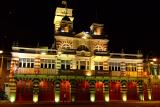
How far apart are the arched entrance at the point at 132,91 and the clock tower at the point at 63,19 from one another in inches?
569

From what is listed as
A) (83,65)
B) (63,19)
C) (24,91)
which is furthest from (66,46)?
(24,91)

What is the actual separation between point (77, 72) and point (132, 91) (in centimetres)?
1064

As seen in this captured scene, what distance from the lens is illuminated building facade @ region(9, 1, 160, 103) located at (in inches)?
1527


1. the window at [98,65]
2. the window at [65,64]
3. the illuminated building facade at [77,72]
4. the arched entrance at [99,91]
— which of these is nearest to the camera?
the illuminated building facade at [77,72]

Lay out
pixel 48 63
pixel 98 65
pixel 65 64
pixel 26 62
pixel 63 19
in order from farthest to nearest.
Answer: pixel 63 19, pixel 98 65, pixel 65 64, pixel 48 63, pixel 26 62

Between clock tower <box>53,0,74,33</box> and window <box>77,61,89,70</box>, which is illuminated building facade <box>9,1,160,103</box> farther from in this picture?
clock tower <box>53,0,74,33</box>

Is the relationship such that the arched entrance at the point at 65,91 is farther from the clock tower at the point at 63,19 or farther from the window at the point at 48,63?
the clock tower at the point at 63,19

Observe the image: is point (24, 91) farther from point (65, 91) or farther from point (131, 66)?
point (131, 66)

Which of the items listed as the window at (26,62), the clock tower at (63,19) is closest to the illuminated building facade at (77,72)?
the window at (26,62)

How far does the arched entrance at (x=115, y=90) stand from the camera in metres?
42.2

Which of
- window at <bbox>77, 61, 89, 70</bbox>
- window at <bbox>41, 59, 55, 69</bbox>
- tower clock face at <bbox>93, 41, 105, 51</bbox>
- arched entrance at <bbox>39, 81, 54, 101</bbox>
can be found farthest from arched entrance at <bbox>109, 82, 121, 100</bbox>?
window at <bbox>41, 59, 55, 69</bbox>

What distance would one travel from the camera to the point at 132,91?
43.2 m

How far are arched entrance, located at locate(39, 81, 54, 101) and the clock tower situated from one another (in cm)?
962

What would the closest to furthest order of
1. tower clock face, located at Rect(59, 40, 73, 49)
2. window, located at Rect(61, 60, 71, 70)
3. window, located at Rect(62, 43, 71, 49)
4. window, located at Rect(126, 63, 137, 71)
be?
window, located at Rect(61, 60, 71, 70) → tower clock face, located at Rect(59, 40, 73, 49) → window, located at Rect(62, 43, 71, 49) → window, located at Rect(126, 63, 137, 71)
